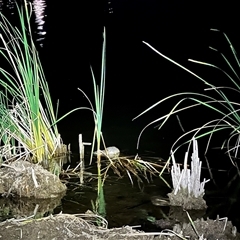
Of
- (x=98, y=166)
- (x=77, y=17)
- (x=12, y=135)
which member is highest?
(x=12, y=135)

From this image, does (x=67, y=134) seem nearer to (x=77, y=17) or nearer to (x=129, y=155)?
(x=129, y=155)

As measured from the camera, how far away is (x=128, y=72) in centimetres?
686

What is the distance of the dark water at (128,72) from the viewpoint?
3.20 metres

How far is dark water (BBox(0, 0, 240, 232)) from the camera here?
320 centimetres

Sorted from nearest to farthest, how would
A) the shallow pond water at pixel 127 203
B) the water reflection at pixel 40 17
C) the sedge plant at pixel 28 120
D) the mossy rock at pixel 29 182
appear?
1. the shallow pond water at pixel 127 203
2. the mossy rock at pixel 29 182
3. the sedge plant at pixel 28 120
4. the water reflection at pixel 40 17

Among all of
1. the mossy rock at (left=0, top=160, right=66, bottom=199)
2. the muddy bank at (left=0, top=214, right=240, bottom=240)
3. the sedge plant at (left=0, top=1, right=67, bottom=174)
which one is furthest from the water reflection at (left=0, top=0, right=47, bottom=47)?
the muddy bank at (left=0, top=214, right=240, bottom=240)

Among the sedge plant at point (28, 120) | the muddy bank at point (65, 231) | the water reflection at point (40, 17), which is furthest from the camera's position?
the water reflection at point (40, 17)

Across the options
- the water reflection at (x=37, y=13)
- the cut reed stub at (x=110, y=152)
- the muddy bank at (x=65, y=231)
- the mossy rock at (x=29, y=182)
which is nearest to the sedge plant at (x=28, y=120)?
the mossy rock at (x=29, y=182)

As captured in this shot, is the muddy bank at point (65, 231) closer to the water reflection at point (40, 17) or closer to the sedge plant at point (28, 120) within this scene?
the sedge plant at point (28, 120)

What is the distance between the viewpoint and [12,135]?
3.37 metres

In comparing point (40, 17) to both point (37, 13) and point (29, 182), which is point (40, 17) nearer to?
point (37, 13)

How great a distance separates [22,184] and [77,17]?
353 inches

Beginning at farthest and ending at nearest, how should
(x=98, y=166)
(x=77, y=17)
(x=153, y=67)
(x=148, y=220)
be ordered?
(x=77, y=17) → (x=153, y=67) → (x=98, y=166) → (x=148, y=220)

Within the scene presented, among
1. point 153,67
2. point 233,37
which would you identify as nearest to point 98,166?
point 153,67
